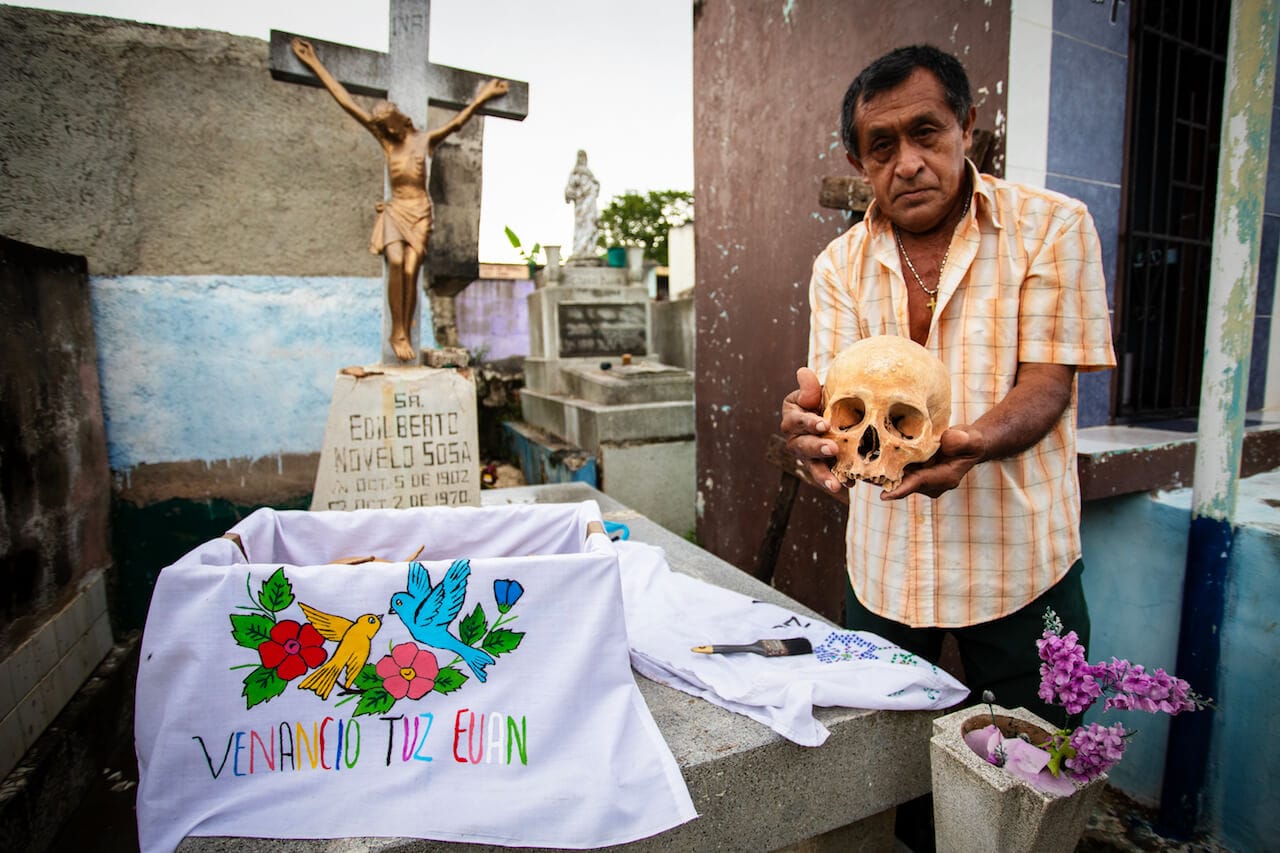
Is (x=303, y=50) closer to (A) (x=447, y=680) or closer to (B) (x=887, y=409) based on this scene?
(A) (x=447, y=680)

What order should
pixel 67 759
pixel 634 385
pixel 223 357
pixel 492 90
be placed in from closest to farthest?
pixel 67 759, pixel 492 90, pixel 223 357, pixel 634 385

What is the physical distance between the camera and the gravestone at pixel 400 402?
11.3ft

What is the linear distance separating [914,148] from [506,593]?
1.39 meters

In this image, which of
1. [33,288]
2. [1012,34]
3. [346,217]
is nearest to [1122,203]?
[1012,34]

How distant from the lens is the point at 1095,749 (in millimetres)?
1012

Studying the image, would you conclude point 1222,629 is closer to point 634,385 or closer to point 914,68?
point 914,68

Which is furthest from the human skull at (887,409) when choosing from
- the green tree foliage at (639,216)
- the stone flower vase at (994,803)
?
the green tree foliage at (639,216)

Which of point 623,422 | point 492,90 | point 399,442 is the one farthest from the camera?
point 623,422

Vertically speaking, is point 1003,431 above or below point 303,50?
below

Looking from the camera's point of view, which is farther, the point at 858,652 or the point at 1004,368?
the point at 858,652

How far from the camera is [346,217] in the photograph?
474 cm

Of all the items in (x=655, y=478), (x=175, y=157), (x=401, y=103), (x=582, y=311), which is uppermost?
(x=401, y=103)

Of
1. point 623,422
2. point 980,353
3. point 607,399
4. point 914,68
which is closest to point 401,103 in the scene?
point 623,422

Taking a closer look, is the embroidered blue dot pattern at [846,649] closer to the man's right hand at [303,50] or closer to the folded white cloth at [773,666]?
the folded white cloth at [773,666]
